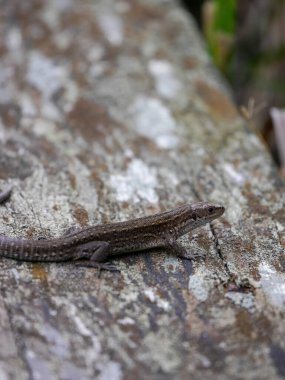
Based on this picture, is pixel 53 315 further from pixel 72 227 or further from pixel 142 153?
pixel 142 153

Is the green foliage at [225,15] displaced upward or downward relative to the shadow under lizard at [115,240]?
upward

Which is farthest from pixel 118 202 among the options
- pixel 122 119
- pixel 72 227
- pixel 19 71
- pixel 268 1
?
pixel 268 1

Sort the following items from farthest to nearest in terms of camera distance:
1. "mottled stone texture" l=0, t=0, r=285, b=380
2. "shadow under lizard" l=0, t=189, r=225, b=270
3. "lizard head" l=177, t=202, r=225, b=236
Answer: "lizard head" l=177, t=202, r=225, b=236 < "shadow under lizard" l=0, t=189, r=225, b=270 < "mottled stone texture" l=0, t=0, r=285, b=380

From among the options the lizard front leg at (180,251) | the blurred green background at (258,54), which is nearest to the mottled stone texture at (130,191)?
the lizard front leg at (180,251)

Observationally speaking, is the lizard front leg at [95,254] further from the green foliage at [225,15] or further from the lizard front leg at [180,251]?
the green foliage at [225,15]

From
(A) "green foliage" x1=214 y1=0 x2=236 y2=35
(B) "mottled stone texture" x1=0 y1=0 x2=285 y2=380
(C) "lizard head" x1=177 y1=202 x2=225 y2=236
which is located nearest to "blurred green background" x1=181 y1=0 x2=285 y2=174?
(A) "green foliage" x1=214 y1=0 x2=236 y2=35

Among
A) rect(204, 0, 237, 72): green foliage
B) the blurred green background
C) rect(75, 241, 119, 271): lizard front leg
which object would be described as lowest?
the blurred green background

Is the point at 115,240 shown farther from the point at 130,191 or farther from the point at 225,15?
the point at 225,15

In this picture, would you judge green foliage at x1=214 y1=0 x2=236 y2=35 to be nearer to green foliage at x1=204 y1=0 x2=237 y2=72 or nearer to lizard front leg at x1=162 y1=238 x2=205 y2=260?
green foliage at x1=204 y1=0 x2=237 y2=72
